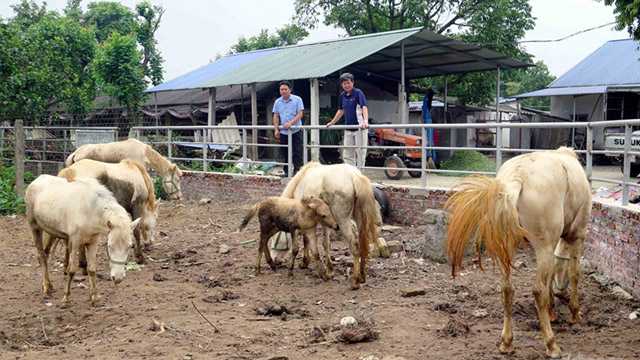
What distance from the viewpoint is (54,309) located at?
5484 millimetres

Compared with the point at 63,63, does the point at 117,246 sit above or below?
below

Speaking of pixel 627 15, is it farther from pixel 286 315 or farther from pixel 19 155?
pixel 19 155

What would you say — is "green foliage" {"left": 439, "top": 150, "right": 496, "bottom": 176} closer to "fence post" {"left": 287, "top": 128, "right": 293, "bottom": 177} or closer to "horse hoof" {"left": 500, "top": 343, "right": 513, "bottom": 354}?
"fence post" {"left": 287, "top": 128, "right": 293, "bottom": 177}

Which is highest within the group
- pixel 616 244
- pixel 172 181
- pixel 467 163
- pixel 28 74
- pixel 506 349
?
pixel 28 74

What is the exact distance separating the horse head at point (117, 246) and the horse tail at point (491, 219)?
3.17 meters

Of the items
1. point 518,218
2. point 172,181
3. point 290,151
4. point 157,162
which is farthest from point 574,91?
point 518,218

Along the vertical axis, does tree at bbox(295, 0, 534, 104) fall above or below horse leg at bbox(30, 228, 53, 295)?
above

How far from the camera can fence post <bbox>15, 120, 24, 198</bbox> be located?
10.8 m

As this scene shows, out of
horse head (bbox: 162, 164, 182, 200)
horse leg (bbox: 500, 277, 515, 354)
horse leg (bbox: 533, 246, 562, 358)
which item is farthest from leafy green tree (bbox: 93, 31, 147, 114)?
horse leg (bbox: 533, 246, 562, 358)

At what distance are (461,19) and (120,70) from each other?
15.8 metres

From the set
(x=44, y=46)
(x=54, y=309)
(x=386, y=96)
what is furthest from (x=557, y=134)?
(x=54, y=309)

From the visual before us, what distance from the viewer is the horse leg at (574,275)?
4543 millimetres

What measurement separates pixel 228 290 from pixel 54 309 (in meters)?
1.72

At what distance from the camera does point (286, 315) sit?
5.06 m
